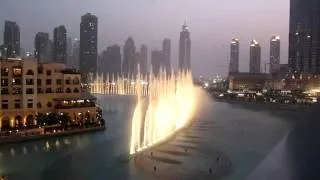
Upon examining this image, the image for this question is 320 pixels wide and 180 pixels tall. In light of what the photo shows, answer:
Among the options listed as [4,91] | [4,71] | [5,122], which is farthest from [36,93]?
[5,122]

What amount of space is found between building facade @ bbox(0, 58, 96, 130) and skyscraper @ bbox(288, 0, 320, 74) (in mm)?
69118

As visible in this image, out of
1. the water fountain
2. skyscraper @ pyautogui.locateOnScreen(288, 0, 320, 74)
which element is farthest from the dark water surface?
skyscraper @ pyautogui.locateOnScreen(288, 0, 320, 74)

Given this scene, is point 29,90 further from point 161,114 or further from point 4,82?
point 161,114

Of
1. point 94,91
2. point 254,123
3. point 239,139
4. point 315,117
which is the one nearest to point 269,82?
point 94,91

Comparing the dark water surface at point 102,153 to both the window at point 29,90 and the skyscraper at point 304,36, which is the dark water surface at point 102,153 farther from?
the skyscraper at point 304,36

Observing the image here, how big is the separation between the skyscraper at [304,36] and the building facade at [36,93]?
6912 centimetres

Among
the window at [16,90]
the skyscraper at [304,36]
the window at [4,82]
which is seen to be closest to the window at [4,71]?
the window at [4,82]

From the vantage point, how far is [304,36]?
9188 cm

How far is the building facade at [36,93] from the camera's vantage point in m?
23.2

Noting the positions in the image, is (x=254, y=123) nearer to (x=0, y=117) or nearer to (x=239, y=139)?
(x=239, y=139)

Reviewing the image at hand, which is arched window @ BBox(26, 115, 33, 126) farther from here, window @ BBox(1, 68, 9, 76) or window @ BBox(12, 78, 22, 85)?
window @ BBox(1, 68, 9, 76)

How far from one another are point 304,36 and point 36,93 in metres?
77.5

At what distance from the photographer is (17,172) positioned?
1520cm

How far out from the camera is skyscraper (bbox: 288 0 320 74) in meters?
87.4
